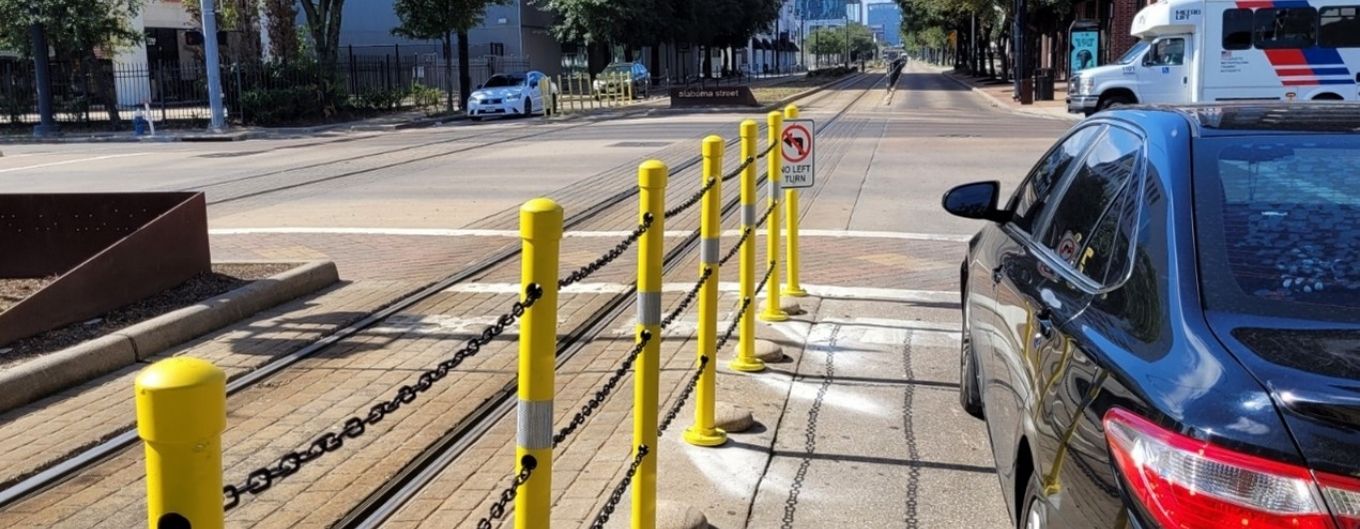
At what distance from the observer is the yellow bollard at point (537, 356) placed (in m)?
2.98

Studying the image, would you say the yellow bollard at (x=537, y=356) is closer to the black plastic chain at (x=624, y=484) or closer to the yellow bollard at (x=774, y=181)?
the black plastic chain at (x=624, y=484)

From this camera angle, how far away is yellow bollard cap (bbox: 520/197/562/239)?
2.97 m

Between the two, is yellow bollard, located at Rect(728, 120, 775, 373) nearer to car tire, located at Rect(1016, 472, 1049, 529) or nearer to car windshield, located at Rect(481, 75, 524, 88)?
car tire, located at Rect(1016, 472, 1049, 529)

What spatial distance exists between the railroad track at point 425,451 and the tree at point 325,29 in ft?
94.5

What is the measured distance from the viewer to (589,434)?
18.9 feet

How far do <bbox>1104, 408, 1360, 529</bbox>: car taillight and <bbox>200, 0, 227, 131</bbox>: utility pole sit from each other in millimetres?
31364

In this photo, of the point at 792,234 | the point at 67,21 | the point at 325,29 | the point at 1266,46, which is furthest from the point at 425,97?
the point at 792,234

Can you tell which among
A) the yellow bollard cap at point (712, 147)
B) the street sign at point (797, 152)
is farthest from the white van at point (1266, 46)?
the yellow bollard cap at point (712, 147)

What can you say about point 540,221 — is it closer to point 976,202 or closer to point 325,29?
point 976,202

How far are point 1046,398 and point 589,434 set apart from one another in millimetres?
2971

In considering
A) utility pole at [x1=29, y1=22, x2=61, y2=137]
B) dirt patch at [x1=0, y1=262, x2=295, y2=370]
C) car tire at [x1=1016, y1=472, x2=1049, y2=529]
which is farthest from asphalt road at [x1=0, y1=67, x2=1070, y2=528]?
utility pole at [x1=29, y1=22, x2=61, y2=137]

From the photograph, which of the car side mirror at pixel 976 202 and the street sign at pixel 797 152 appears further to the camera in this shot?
the street sign at pixel 797 152

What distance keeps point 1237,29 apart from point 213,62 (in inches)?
954

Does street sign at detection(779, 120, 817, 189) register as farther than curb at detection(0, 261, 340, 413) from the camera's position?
Yes
